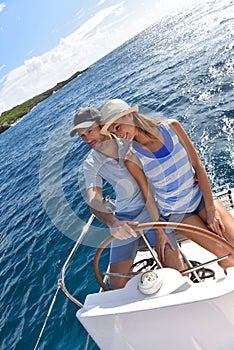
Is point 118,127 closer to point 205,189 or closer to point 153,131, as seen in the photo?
point 153,131

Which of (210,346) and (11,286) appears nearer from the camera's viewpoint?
(210,346)

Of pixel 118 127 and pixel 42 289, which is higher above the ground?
pixel 118 127

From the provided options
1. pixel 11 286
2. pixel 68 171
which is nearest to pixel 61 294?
pixel 11 286

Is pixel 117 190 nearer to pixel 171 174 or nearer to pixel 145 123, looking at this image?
pixel 171 174

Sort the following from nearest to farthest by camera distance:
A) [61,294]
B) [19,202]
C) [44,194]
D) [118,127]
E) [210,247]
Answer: [118,127]
[210,247]
[61,294]
[44,194]
[19,202]

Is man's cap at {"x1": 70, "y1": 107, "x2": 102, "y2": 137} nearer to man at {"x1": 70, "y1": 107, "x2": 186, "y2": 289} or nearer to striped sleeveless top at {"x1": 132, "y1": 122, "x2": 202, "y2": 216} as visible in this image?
man at {"x1": 70, "y1": 107, "x2": 186, "y2": 289}

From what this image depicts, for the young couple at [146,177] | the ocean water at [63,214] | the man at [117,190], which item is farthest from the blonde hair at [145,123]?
the ocean water at [63,214]

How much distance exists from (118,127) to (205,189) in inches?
39.1

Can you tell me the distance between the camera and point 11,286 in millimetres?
7652

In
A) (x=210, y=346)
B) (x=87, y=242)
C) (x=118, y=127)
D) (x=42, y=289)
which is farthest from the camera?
(x=87, y=242)

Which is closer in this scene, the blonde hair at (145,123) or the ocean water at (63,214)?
the blonde hair at (145,123)

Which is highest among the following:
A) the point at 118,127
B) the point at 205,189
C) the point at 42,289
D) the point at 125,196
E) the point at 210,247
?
the point at 118,127

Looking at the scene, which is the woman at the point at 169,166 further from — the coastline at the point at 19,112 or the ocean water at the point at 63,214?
the coastline at the point at 19,112

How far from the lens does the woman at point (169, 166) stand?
2717 millimetres
